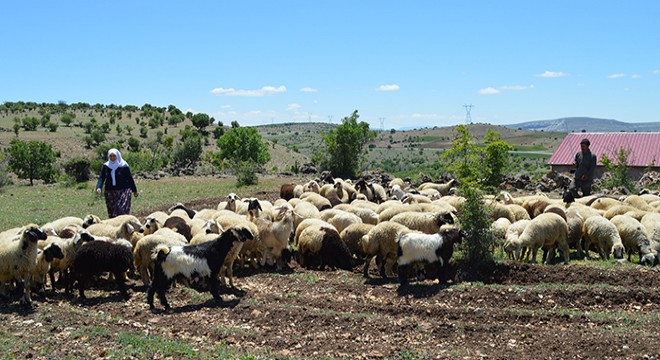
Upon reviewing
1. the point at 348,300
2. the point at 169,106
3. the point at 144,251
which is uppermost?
the point at 169,106

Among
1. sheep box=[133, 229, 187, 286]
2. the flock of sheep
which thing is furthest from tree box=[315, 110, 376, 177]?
sheep box=[133, 229, 187, 286]

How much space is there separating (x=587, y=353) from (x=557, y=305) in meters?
2.36

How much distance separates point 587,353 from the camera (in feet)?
23.9

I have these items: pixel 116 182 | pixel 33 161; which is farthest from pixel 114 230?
pixel 33 161

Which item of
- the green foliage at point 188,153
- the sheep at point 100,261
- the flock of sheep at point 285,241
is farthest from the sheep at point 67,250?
the green foliage at point 188,153

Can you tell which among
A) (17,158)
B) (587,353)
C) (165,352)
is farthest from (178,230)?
(17,158)

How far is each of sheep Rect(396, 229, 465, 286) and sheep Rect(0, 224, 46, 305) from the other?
642 centimetres

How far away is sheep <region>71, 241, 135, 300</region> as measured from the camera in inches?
402

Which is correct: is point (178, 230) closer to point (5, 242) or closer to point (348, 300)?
point (5, 242)

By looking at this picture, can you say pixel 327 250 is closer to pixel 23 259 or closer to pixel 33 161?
pixel 23 259

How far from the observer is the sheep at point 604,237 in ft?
42.0

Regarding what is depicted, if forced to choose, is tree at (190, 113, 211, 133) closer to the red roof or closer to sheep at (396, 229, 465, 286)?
the red roof

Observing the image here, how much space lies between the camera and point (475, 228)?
468 inches

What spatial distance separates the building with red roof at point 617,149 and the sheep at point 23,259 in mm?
31798
